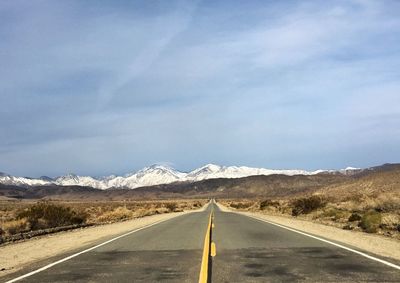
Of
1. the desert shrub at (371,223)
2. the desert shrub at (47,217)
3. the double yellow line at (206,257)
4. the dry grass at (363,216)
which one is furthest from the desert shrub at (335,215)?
the double yellow line at (206,257)

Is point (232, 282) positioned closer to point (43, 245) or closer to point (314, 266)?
point (314, 266)

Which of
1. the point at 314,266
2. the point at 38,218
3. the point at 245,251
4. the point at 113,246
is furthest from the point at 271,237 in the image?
the point at 38,218

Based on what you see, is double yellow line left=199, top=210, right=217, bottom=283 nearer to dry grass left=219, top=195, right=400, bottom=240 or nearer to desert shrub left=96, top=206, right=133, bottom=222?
dry grass left=219, top=195, right=400, bottom=240

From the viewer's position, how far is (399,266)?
36.3ft

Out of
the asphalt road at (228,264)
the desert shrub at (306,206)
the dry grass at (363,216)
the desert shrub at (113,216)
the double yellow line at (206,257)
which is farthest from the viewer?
the desert shrub at (306,206)

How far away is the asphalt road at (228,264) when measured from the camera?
9953 mm

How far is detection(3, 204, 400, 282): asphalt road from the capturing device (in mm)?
A: 9953

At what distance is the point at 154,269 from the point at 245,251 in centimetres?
399

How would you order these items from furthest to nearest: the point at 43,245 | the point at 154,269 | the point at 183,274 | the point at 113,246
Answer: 1. the point at 43,245
2. the point at 113,246
3. the point at 154,269
4. the point at 183,274

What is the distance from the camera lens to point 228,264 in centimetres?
1173

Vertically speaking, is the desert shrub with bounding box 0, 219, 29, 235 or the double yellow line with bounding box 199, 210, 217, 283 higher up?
the desert shrub with bounding box 0, 219, 29, 235

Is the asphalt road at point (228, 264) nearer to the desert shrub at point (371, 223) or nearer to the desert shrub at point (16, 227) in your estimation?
the desert shrub at point (371, 223)

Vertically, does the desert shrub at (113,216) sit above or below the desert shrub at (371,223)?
above

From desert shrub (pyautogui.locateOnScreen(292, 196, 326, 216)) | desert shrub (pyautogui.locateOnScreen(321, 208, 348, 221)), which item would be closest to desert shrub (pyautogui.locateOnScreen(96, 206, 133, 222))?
desert shrub (pyautogui.locateOnScreen(292, 196, 326, 216))
